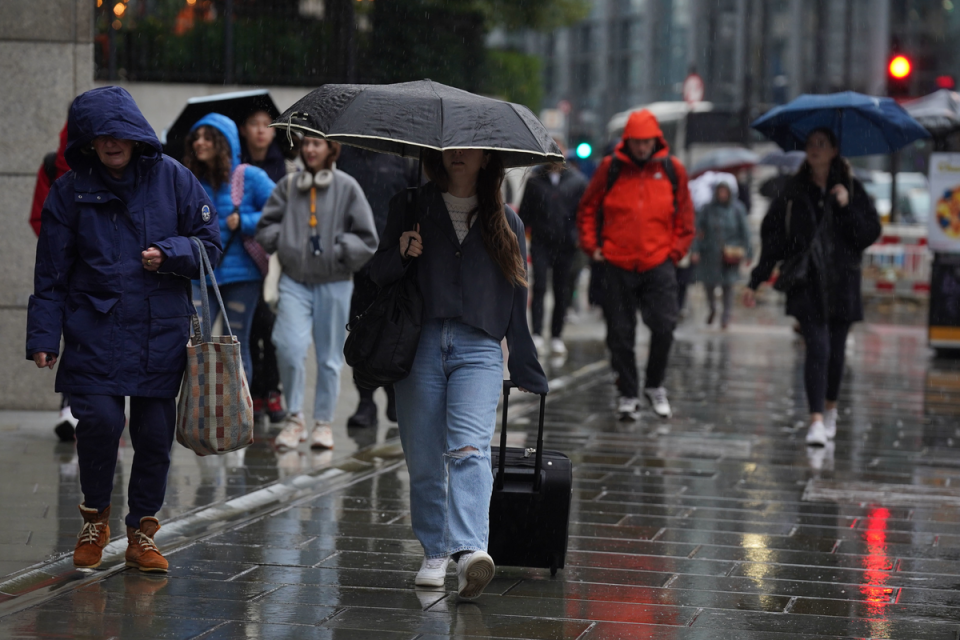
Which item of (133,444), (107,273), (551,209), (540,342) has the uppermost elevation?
(551,209)

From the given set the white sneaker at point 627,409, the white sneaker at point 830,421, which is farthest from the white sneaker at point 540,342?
the white sneaker at point 830,421

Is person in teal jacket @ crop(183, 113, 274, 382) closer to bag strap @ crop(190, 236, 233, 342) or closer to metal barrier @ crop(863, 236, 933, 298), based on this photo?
bag strap @ crop(190, 236, 233, 342)

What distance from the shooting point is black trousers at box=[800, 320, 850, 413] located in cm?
908

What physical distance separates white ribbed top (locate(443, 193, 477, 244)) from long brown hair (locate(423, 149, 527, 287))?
0.8 inches

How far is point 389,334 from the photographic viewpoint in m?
5.21

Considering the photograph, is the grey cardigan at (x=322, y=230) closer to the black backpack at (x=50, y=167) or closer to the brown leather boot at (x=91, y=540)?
the black backpack at (x=50, y=167)

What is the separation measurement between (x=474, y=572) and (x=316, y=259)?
3.61m

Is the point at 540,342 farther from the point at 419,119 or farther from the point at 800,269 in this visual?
the point at 419,119

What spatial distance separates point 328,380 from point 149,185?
3.08 m

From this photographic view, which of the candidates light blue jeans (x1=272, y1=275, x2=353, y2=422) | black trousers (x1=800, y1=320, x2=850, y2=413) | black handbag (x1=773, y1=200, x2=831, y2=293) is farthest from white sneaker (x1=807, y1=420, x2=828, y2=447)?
light blue jeans (x1=272, y1=275, x2=353, y2=422)

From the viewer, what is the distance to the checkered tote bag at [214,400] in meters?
5.38

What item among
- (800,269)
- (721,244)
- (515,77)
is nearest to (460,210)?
(800,269)

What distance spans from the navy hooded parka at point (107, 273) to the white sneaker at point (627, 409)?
5.01 metres

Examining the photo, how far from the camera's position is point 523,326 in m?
5.40
